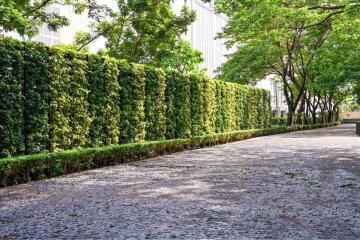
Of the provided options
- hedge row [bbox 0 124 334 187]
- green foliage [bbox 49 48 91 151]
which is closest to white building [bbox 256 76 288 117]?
hedge row [bbox 0 124 334 187]

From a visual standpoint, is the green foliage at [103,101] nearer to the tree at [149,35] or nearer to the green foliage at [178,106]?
the green foliage at [178,106]

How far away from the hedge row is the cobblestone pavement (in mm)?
440

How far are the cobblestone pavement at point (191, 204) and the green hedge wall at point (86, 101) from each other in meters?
1.38

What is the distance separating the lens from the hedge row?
8.92 m

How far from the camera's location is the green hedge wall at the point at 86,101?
9.55 m

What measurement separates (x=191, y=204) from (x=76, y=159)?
529 cm

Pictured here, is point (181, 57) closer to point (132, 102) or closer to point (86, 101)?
point (132, 102)

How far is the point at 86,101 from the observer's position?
11.9 metres

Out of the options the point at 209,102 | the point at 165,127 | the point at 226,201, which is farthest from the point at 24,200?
the point at 209,102

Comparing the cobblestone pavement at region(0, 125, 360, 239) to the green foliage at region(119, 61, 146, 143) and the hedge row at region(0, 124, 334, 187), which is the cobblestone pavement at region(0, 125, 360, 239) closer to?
the hedge row at region(0, 124, 334, 187)

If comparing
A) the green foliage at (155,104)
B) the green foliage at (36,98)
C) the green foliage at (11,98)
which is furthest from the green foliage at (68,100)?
the green foliage at (155,104)

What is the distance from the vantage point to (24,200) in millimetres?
6980

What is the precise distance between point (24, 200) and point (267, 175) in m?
5.10

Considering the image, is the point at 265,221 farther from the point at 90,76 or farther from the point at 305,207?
the point at 90,76
